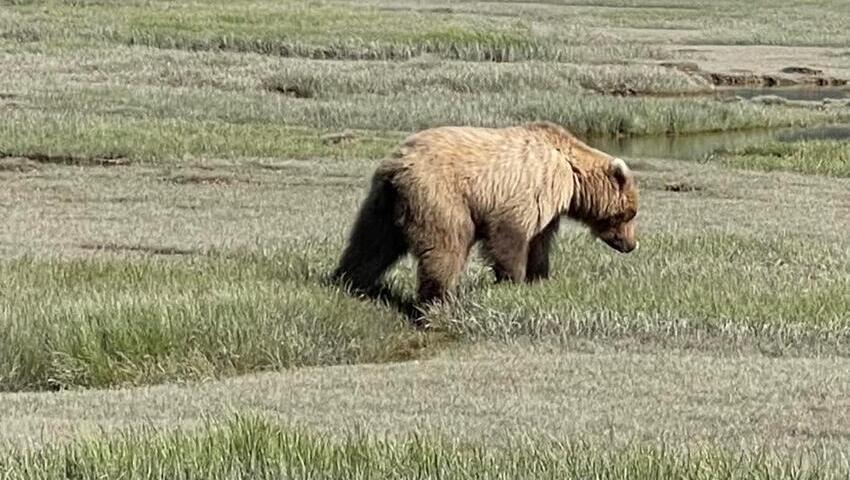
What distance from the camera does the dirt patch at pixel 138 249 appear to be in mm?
15742

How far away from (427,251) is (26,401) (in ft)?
12.2

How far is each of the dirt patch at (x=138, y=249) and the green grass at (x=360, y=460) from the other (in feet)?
26.3

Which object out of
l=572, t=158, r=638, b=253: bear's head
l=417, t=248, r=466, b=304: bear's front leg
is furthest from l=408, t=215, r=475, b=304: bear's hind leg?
l=572, t=158, r=638, b=253: bear's head

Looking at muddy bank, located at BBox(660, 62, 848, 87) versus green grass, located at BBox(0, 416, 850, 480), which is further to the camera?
muddy bank, located at BBox(660, 62, 848, 87)

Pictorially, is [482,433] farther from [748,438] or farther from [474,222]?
[474,222]

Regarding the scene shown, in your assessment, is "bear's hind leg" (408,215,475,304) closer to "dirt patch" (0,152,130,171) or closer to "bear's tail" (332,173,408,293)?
"bear's tail" (332,173,408,293)

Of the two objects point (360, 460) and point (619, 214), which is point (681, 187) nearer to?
point (619, 214)

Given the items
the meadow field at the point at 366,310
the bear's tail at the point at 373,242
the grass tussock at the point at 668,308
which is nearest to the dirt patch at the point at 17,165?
the meadow field at the point at 366,310

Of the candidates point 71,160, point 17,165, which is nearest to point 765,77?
point 71,160

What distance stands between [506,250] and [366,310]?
1.25 metres

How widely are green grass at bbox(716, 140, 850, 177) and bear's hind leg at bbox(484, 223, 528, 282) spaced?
40.9 ft

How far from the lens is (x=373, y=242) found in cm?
1288

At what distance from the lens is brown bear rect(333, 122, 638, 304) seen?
12273mm

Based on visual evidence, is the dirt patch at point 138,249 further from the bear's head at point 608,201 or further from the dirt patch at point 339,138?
the dirt patch at point 339,138
